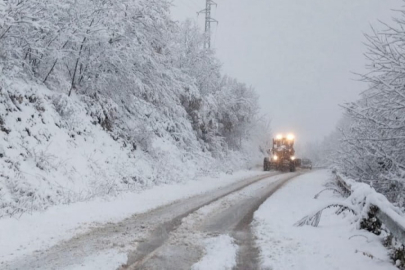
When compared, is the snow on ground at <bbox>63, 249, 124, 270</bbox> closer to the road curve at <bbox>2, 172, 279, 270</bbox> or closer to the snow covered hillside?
the road curve at <bbox>2, 172, 279, 270</bbox>

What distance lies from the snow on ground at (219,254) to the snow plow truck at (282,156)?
90.6 feet

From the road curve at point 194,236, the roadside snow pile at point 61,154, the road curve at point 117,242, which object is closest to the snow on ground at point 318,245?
the road curve at point 194,236

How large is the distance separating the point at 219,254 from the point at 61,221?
153 inches

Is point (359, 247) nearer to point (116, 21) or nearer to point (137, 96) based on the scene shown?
point (116, 21)

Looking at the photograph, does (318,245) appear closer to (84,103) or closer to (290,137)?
(84,103)

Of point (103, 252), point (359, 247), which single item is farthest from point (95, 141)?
point (359, 247)

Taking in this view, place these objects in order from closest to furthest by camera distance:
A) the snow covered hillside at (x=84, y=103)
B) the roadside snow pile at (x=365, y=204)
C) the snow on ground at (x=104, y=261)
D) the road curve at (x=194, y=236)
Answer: the snow on ground at (x=104, y=261)
the road curve at (x=194, y=236)
the roadside snow pile at (x=365, y=204)
the snow covered hillside at (x=84, y=103)

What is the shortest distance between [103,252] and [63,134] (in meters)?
7.16

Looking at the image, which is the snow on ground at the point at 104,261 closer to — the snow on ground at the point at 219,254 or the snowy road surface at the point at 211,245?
the snowy road surface at the point at 211,245

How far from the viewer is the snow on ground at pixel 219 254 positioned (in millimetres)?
5469

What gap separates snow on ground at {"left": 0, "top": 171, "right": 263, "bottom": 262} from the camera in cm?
625

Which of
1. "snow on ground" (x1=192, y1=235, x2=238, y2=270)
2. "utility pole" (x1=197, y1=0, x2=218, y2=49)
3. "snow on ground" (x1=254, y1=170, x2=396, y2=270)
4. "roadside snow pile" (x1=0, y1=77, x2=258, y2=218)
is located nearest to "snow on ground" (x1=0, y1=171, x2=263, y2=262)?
"roadside snow pile" (x1=0, y1=77, x2=258, y2=218)

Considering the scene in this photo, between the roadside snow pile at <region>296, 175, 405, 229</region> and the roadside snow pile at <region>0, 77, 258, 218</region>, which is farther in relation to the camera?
the roadside snow pile at <region>0, 77, 258, 218</region>

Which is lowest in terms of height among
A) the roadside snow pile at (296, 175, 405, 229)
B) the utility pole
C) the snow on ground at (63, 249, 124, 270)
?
the snow on ground at (63, 249, 124, 270)
